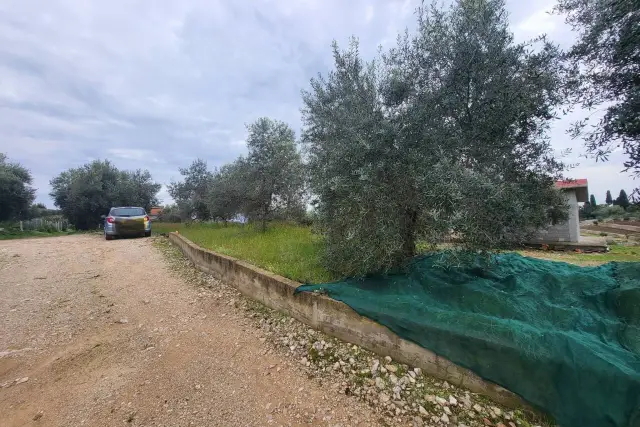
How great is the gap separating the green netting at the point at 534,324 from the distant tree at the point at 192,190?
1443cm

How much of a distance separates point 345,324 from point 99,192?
23.5m

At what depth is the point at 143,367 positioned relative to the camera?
9.27ft

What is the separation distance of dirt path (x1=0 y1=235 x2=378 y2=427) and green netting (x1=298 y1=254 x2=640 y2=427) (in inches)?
35.6

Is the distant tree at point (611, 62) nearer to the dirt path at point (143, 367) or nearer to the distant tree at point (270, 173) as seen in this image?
the dirt path at point (143, 367)

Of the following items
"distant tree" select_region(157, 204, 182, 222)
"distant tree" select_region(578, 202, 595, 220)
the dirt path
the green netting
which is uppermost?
"distant tree" select_region(157, 204, 182, 222)

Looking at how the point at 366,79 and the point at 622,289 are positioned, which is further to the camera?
the point at 366,79

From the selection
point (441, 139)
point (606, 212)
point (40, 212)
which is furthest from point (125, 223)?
point (606, 212)

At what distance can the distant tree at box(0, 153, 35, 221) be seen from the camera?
18.6 metres

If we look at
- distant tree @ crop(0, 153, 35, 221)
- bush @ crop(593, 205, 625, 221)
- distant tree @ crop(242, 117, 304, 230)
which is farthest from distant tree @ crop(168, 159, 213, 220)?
bush @ crop(593, 205, 625, 221)

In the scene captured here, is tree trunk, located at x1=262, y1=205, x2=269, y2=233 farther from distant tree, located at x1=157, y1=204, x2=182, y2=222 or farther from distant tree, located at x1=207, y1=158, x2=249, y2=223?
distant tree, located at x1=157, y1=204, x2=182, y2=222

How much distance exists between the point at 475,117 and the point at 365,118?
140 centimetres

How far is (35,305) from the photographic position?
14.4 feet

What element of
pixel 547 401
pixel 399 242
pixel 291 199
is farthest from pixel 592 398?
pixel 291 199

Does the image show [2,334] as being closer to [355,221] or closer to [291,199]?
[355,221]
